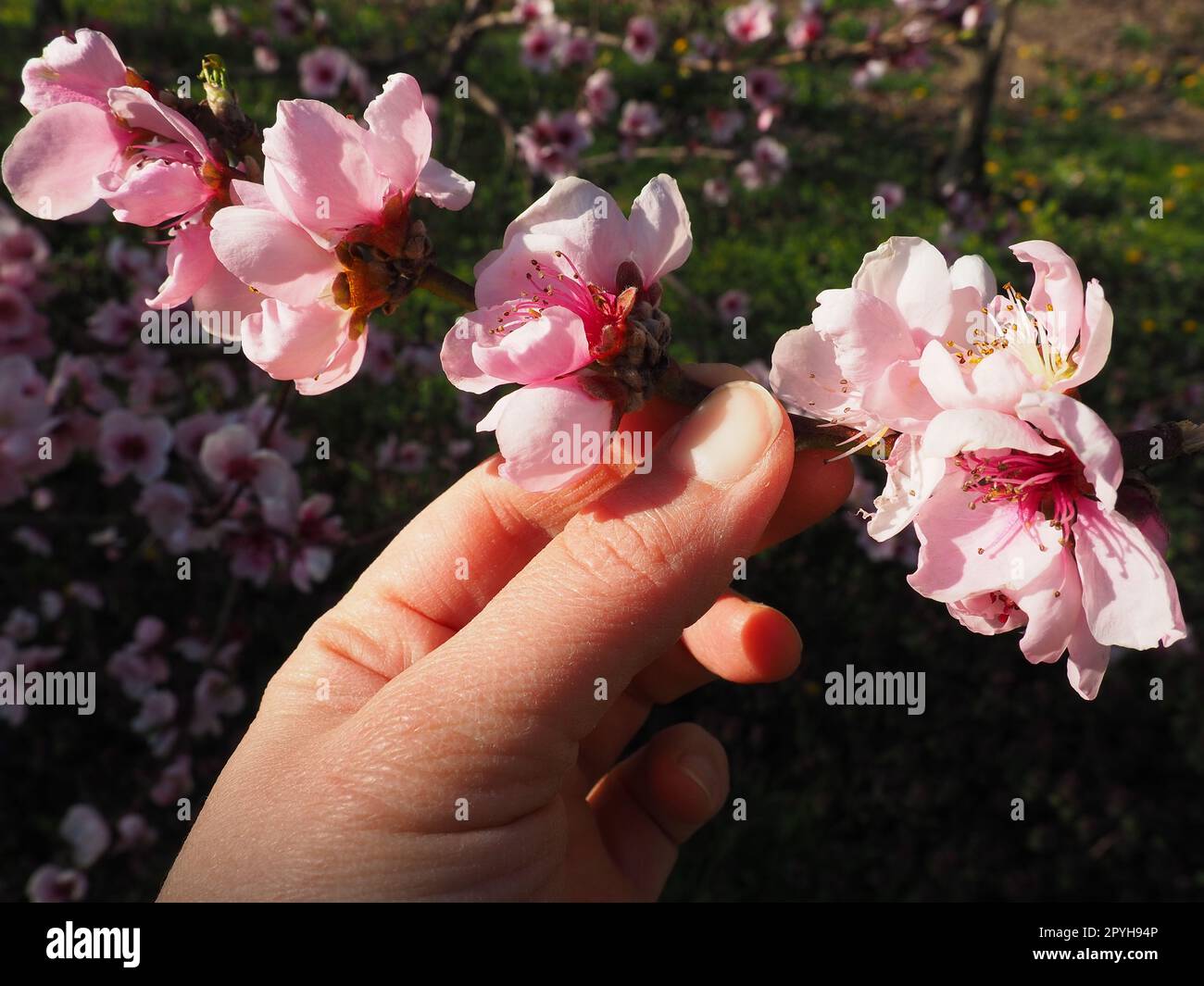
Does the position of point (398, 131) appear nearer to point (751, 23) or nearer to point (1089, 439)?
point (1089, 439)

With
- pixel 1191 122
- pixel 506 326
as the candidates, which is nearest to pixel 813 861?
pixel 506 326

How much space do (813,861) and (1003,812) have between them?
746 millimetres

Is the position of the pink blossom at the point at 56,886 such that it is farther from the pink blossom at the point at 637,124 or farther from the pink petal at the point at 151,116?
the pink blossom at the point at 637,124

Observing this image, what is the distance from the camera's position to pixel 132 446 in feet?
10.3

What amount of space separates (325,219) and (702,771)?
160 cm

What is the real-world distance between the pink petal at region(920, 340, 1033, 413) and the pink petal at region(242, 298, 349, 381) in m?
0.83

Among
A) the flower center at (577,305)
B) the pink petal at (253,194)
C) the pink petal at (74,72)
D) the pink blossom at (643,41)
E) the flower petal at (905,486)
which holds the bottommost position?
the flower petal at (905,486)

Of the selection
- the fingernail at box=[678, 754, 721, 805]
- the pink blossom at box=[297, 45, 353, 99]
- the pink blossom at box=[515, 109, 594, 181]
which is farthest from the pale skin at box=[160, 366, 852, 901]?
the pink blossom at box=[297, 45, 353, 99]

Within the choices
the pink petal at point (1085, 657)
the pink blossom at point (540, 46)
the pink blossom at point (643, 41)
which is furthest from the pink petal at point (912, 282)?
the pink blossom at point (643, 41)

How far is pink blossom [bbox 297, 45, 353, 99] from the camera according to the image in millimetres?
4996

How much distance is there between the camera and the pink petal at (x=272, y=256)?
129 cm

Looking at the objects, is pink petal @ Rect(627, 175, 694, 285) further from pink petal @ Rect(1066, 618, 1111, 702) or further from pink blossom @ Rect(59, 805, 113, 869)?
pink blossom @ Rect(59, 805, 113, 869)

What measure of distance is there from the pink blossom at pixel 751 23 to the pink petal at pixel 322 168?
512cm

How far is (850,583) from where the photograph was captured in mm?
3906
